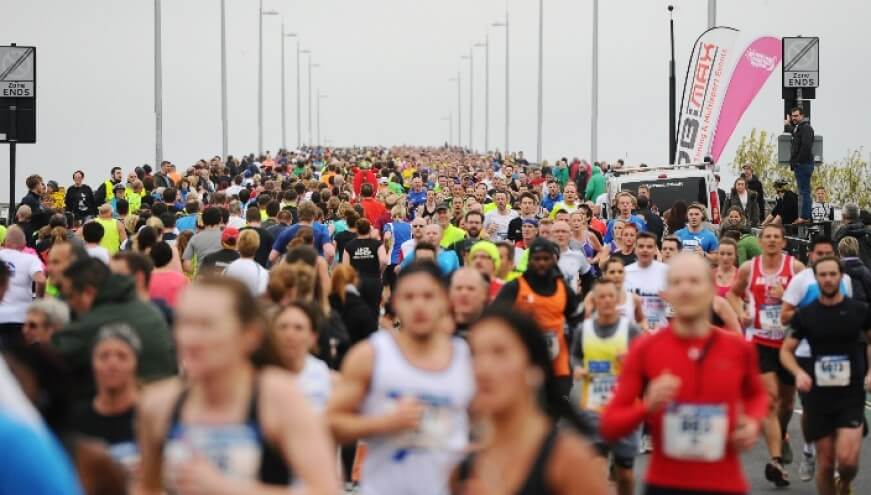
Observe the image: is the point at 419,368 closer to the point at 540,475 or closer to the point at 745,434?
the point at 745,434

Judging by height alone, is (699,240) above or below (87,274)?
below

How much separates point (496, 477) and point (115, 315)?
4.02 m

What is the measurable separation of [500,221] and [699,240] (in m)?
4.05

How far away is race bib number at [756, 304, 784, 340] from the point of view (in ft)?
43.7

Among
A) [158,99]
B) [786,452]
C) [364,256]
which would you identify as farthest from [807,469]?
[158,99]

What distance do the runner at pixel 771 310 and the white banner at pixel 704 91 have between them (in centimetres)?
1942

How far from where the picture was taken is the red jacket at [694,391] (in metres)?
7.22

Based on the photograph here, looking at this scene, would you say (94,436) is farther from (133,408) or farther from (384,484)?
(384,484)

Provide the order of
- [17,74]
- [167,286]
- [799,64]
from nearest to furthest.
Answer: [167,286] < [17,74] < [799,64]

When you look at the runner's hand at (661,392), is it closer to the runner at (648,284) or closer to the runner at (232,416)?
the runner at (232,416)

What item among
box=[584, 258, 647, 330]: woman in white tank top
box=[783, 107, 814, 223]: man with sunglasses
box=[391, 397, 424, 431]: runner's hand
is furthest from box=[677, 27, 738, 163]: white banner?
box=[391, 397, 424, 431]: runner's hand

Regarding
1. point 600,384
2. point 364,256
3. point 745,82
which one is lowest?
point 600,384

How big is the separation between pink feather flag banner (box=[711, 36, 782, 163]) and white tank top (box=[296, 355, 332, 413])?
951 inches

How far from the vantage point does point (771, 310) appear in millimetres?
13336
